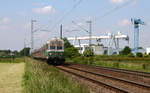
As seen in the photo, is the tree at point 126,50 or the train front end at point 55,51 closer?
the train front end at point 55,51

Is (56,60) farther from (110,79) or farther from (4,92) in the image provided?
(4,92)

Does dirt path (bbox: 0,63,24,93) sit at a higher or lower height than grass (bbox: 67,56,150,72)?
lower

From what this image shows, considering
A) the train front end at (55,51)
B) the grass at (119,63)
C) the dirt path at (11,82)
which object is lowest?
the dirt path at (11,82)

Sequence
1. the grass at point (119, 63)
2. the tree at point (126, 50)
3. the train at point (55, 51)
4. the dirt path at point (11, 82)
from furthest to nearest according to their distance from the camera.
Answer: the tree at point (126, 50) < the train at point (55, 51) < the grass at point (119, 63) < the dirt path at point (11, 82)

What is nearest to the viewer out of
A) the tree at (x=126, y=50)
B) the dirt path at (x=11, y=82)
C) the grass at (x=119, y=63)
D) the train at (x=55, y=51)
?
the dirt path at (x=11, y=82)

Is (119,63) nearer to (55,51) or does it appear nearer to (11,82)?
→ (55,51)

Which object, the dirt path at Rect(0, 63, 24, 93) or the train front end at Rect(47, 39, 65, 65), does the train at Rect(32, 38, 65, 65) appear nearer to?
the train front end at Rect(47, 39, 65, 65)

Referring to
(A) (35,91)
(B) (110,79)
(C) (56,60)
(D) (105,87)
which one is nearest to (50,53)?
(C) (56,60)

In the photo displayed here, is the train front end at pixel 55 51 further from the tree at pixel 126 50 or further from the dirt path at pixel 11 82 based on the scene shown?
the tree at pixel 126 50

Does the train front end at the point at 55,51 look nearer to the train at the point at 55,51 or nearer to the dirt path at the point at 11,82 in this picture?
the train at the point at 55,51

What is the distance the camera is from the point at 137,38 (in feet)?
347

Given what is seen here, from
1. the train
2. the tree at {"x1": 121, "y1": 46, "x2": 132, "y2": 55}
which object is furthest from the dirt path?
the tree at {"x1": 121, "y1": 46, "x2": 132, "y2": 55}

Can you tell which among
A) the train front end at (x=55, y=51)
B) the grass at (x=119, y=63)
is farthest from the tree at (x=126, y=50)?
the train front end at (x=55, y=51)

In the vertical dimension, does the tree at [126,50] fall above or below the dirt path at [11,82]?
above
